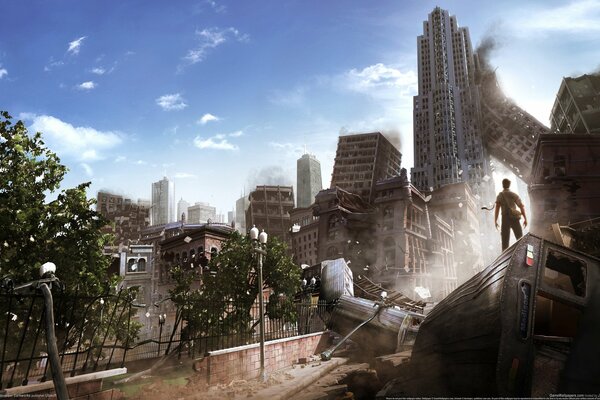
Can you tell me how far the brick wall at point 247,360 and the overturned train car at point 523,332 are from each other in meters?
6.20

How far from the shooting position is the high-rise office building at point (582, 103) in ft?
160

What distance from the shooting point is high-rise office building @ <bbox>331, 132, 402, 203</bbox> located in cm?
9844

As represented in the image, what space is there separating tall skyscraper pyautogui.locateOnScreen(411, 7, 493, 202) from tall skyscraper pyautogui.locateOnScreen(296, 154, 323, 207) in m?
57.2

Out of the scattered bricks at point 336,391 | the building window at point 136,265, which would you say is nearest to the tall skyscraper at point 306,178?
the building window at point 136,265

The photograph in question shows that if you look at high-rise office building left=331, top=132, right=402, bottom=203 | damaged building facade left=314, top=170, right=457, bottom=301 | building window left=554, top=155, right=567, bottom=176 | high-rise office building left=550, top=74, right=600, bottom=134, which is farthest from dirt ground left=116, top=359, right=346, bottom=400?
high-rise office building left=331, top=132, right=402, bottom=203

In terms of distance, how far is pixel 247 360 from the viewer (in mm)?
11820

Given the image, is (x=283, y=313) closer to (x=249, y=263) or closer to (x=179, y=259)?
(x=249, y=263)

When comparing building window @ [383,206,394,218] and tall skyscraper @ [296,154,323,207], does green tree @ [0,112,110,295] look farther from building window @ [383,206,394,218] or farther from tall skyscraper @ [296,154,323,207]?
tall skyscraper @ [296,154,323,207]

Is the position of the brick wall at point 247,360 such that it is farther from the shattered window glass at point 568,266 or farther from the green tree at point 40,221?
the shattered window glass at point 568,266

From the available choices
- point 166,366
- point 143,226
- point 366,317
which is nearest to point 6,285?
point 166,366

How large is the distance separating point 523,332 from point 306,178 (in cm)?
15895

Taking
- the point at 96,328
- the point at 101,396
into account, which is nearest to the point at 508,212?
the point at 101,396

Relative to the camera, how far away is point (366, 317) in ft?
47.6

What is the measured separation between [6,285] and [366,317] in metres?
12.0
